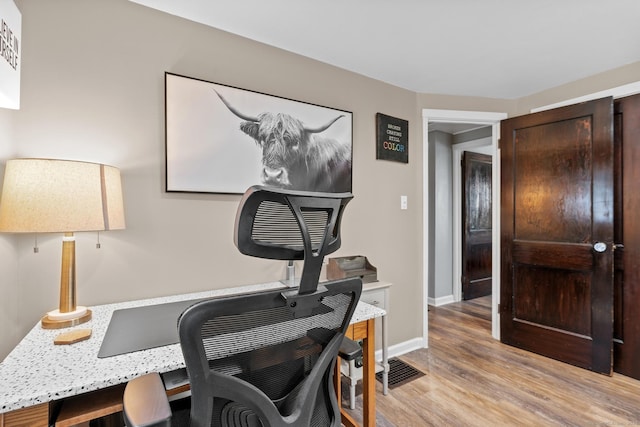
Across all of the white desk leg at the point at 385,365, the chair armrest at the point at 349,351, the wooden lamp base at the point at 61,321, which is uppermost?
the wooden lamp base at the point at 61,321

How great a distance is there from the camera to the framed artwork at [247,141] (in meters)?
1.67

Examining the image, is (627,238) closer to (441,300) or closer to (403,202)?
(403,202)

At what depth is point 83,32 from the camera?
4.79 ft

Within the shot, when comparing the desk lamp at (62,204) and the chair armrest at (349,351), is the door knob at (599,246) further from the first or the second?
the desk lamp at (62,204)

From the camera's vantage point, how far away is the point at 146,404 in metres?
0.74

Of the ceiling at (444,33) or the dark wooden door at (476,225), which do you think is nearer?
the ceiling at (444,33)

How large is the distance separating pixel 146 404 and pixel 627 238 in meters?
3.09

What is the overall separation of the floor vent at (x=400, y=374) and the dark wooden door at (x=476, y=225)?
221cm

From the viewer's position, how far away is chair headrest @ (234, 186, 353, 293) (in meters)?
0.71

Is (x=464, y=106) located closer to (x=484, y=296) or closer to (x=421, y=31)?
(x=421, y=31)

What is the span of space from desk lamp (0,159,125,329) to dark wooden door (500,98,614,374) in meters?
3.01

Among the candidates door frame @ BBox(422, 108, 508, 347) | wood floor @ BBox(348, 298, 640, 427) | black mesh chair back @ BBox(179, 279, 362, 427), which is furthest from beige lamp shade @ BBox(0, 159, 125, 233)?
door frame @ BBox(422, 108, 508, 347)

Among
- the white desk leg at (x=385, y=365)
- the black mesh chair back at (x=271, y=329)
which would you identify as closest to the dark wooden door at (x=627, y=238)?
the white desk leg at (x=385, y=365)

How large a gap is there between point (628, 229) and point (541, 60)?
4.57 ft
